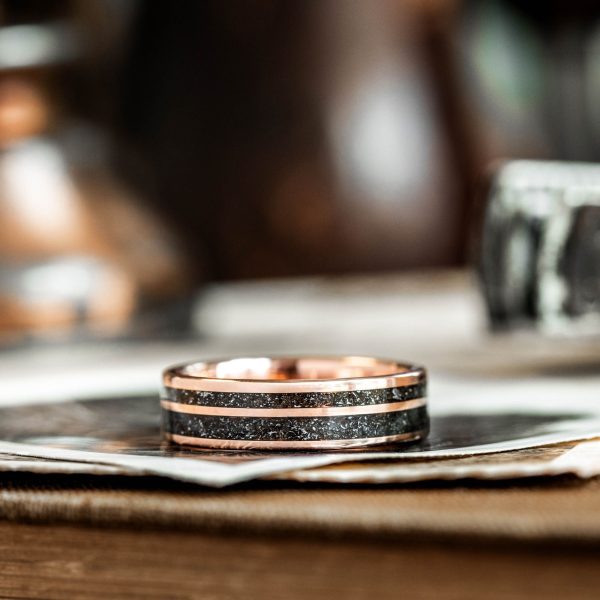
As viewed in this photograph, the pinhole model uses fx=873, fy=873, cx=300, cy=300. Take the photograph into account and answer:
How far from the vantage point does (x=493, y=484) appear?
0.87 feet

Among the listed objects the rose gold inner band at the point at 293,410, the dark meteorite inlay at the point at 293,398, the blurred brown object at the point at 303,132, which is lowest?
the rose gold inner band at the point at 293,410

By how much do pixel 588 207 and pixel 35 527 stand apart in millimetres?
397

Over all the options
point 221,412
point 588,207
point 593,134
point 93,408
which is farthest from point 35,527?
point 593,134

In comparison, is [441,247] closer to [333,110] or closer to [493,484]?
[333,110]

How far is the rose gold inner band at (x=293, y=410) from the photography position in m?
0.30

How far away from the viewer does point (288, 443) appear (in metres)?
0.30

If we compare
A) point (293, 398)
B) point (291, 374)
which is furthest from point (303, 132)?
point (293, 398)

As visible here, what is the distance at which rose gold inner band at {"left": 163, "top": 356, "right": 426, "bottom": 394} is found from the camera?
0.99 ft

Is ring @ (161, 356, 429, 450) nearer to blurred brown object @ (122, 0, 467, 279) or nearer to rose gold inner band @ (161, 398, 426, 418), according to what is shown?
rose gold inner band @ (161, 398, 426, 418)

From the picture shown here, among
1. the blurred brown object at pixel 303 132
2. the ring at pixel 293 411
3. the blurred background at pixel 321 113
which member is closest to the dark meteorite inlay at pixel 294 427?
the ring at pixel 293 411

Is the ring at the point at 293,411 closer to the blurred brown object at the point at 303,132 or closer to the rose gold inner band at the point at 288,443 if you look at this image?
the rose gold inner band at the point at 288,443

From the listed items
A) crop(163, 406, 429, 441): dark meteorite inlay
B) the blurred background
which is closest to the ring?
crop(163, 406, 429, 441): dark meteorite inlay

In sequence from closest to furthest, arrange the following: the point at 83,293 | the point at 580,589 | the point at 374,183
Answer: the point at 580,589 → the point at 83,293 → the point at 374,183

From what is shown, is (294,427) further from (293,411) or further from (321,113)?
(321,113)
